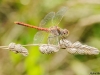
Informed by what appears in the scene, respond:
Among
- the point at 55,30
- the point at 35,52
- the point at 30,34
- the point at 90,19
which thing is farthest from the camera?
the point at 90,19

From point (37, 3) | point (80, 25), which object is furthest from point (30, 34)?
point (80, 25)

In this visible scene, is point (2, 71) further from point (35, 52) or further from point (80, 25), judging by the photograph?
point (80, 25)

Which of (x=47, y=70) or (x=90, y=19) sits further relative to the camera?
(x=90, y=19)

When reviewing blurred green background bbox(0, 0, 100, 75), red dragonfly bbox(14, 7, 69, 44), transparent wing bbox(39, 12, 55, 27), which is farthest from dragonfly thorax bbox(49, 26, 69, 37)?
blurred green background bbox(0, 0, 100, 75)

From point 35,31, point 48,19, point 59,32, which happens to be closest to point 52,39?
point 59,32

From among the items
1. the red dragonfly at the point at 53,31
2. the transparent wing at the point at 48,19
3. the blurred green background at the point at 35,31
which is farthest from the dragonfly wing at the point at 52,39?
the blurred green background at the point at 35,31

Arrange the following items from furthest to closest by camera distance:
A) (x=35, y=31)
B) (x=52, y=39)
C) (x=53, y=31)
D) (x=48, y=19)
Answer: (x=35, y=31) < (x=48, y=19) < (x=53, y=31) < (x=52, y=39)

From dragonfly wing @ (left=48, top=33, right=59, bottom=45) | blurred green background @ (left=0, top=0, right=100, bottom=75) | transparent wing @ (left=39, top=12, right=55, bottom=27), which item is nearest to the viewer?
dragonfly wing @ (left=48, top=33, right=59, bottom=45)

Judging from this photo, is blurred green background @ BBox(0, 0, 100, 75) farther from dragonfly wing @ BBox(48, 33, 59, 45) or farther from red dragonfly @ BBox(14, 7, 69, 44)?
dragonfly wing @ BBox(48, 33, 59, 45)

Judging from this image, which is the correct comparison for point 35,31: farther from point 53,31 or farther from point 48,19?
point 53,31
